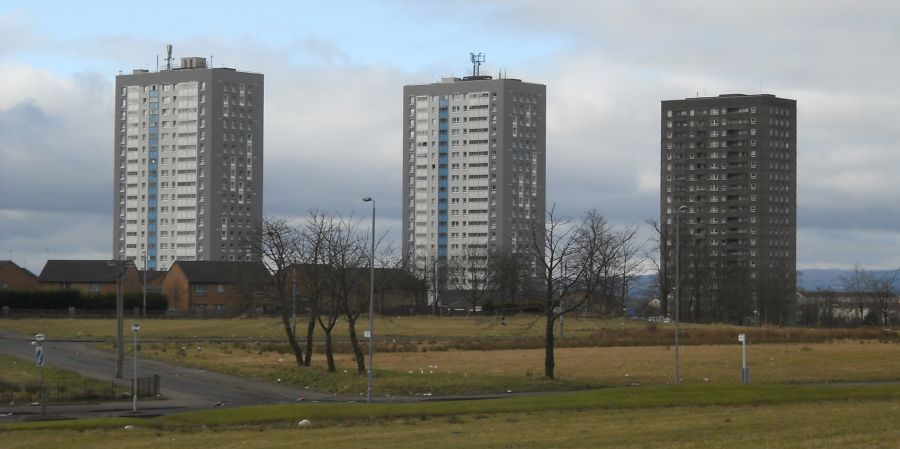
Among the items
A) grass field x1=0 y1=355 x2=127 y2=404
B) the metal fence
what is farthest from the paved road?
grass field x1=0 y1=355 x2=127 y2=404

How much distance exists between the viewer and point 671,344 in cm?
8650

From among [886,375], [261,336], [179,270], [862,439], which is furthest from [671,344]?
[179,270]

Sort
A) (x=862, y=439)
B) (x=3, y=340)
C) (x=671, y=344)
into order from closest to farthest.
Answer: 1. (x=862, y=439)
2. (x=671, y=344)
3. (x=3, y=340)

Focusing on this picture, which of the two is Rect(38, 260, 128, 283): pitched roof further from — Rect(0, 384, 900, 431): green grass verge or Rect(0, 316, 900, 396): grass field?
Rect(0, 384, 900, 431): green grass verge

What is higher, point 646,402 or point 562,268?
point 562,268

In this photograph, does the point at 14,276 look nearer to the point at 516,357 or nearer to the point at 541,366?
the point at 516,357

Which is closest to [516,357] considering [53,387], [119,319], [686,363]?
[686,363]

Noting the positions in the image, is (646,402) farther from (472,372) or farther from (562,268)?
(472,372)

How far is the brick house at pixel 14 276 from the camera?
16712cm

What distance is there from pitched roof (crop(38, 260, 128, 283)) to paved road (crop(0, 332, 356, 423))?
90037mm

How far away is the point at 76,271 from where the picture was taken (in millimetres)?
174500

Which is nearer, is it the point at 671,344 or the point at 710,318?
the point at 671,344

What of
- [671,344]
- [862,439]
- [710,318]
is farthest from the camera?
[710,318]

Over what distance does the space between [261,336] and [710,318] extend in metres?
67.9
